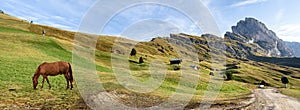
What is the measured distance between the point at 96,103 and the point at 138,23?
29.3 ft

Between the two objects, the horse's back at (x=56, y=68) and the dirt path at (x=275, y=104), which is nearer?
the horse's back at (x=56, y=68)

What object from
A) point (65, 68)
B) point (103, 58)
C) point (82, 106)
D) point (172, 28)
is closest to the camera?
point (82, 106)

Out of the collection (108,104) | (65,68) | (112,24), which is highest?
(112,24)

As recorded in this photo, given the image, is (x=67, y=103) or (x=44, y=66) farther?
(x=44, y=66)

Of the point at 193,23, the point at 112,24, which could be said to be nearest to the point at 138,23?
the point at 112,24

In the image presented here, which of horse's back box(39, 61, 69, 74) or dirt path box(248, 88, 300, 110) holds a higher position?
horse's back box(39, 61, 69, 74)

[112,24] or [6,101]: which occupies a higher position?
[112,24]

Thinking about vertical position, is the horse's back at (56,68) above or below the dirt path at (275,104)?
above

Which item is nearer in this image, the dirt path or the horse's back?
the horse's back

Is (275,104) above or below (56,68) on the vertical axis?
below

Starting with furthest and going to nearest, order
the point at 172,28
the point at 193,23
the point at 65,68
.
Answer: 1. the point at 172,28
2. the point at 65,68
3. the point at 193,23

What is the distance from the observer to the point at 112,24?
2214 cm

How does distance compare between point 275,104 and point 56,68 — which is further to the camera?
point 275,104

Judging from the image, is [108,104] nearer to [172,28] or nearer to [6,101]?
[6,101]
